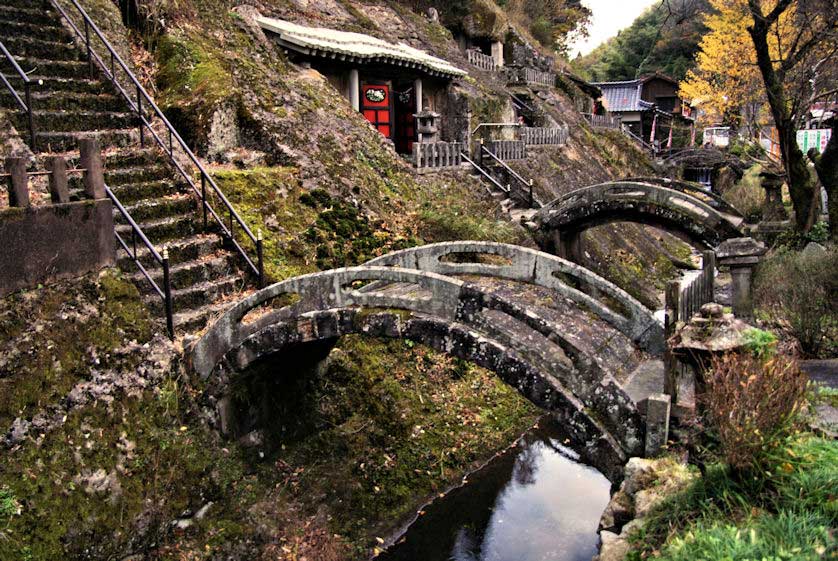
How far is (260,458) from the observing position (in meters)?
10.8

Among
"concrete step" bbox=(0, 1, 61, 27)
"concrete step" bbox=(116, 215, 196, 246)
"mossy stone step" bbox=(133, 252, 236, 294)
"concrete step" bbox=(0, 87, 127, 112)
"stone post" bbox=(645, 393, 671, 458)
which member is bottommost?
"stone post" bbox=(645, 393, 671, 458)

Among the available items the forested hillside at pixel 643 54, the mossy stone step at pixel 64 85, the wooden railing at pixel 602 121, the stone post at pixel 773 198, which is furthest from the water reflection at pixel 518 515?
the forested hillside at pixel 643 54

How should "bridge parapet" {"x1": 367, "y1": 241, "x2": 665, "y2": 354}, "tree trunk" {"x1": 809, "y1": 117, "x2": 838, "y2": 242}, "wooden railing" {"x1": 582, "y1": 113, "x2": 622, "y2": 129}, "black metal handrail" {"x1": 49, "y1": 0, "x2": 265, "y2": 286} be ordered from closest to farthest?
"bridge parapet" {"x1": 367, "y1": 241, "x2": 665, "y2": 354}, "black metal handrail" {"x1": 49, "y1": 0, "x2": 265, "y2": 286}, "tree trunk" {"x1": 809, "y1": 117, "x2": 838, "y2": 242}, "wooden railing" {"x1": 582, "y1": 113, "x2": 622, "y2": 129}

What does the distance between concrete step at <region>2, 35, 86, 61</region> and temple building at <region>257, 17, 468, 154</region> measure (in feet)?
23.7

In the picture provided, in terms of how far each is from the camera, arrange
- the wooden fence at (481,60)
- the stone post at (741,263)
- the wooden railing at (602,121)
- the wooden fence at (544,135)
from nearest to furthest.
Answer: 1. the stone post at (741,263)
2. the wooden fence at (544,135)
3. the wooden fence at (481,60)
4. the wooden railing at (602,121)

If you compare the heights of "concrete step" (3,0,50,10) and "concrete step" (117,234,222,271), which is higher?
"concrete step" (3,0,50,10)

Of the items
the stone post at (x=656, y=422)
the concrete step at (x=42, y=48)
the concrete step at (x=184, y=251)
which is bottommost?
the stone post at (x=656, y=422)

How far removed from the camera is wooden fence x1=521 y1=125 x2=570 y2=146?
2958cm

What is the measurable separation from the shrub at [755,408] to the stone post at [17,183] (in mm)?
8270

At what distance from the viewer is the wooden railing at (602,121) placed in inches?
1690

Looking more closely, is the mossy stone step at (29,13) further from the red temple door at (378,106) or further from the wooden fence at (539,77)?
the wooden fence at (539,77)

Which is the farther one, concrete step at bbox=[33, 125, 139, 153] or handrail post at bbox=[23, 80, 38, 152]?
concrete step at bbox=[33, 125, 139, 153]

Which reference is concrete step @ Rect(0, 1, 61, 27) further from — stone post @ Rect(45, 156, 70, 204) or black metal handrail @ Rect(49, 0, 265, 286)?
stone post @ Rect(45, 156, 70, 204)

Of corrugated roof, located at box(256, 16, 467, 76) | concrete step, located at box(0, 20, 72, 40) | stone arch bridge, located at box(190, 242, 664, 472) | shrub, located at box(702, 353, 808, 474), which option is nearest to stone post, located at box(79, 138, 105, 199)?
stone arch bridge, located at box(190, 242, 664, 472)
